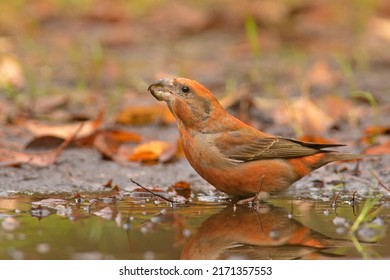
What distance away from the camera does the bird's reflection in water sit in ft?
13.8

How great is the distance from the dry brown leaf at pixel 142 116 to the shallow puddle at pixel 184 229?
2842 millimetres

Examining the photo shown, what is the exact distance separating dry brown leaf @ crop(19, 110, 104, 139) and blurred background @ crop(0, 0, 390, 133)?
1.71ft

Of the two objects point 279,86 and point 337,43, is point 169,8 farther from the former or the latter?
point 279,86

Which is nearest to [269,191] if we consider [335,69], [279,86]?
[279,86]

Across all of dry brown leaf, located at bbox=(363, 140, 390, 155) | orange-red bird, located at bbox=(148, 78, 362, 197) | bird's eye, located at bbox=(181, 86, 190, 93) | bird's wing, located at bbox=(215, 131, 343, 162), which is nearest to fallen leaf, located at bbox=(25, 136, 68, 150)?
orange-red bird, located at bbox=(148, 78, 362, 197)

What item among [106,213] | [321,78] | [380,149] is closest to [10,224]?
[106,213]

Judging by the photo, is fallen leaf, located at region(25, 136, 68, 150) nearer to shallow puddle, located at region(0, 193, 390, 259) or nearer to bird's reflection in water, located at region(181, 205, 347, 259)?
shallow puddle, located at region(0, 193, 390, 259)

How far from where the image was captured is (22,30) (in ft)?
41.3

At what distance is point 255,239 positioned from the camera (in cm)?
452

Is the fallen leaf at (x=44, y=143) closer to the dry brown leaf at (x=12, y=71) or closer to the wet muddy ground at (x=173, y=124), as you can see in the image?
the wet muddy ground at (x=173, y=124)

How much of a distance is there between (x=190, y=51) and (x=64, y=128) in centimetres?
510

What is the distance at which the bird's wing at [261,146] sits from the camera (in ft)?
19.3

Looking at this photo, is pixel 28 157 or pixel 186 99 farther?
pixel 28 157

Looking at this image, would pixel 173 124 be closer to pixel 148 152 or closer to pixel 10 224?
pixel 148 152
